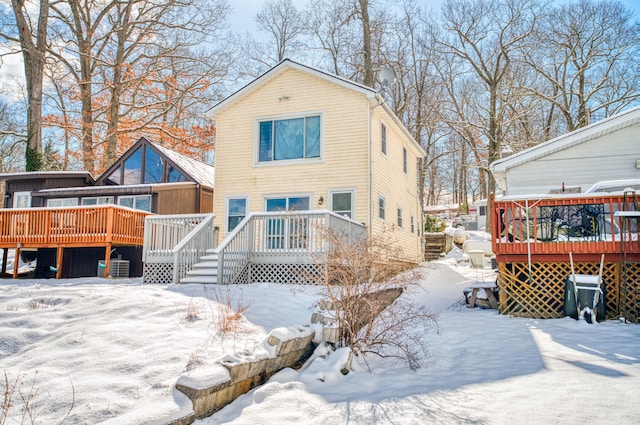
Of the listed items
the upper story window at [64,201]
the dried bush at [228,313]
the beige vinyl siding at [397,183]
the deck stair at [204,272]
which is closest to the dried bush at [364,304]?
the dried bush at [228,313]

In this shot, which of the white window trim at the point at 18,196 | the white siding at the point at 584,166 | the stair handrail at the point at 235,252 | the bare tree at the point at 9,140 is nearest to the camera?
the stair handrail at the point at 235,252

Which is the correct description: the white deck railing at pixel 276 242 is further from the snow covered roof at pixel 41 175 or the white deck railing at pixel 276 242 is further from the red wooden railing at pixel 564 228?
the snow covered roof at pixel 41 175

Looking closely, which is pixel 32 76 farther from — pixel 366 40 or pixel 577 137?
pixel 577 137

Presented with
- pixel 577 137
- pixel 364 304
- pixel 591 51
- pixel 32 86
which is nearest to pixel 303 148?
pixel 577 137

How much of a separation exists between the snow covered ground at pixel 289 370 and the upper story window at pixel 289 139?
773 cm

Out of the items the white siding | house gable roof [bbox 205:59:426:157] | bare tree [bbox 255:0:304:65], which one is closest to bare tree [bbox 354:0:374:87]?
house gable roof [bbox 205:59:426:157]

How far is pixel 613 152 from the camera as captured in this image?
40.1ft

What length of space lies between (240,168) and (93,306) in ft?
29.6

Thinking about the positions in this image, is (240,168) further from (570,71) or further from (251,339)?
(570,71)

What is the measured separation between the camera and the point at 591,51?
84.5 ft

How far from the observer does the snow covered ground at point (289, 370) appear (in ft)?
13.7

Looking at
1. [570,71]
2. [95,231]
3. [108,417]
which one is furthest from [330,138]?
[570,71]

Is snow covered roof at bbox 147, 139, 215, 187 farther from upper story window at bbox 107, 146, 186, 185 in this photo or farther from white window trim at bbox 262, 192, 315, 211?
white window trim at bbox 262, 192, 315, 211

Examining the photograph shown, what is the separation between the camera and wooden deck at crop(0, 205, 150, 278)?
14078 mm
